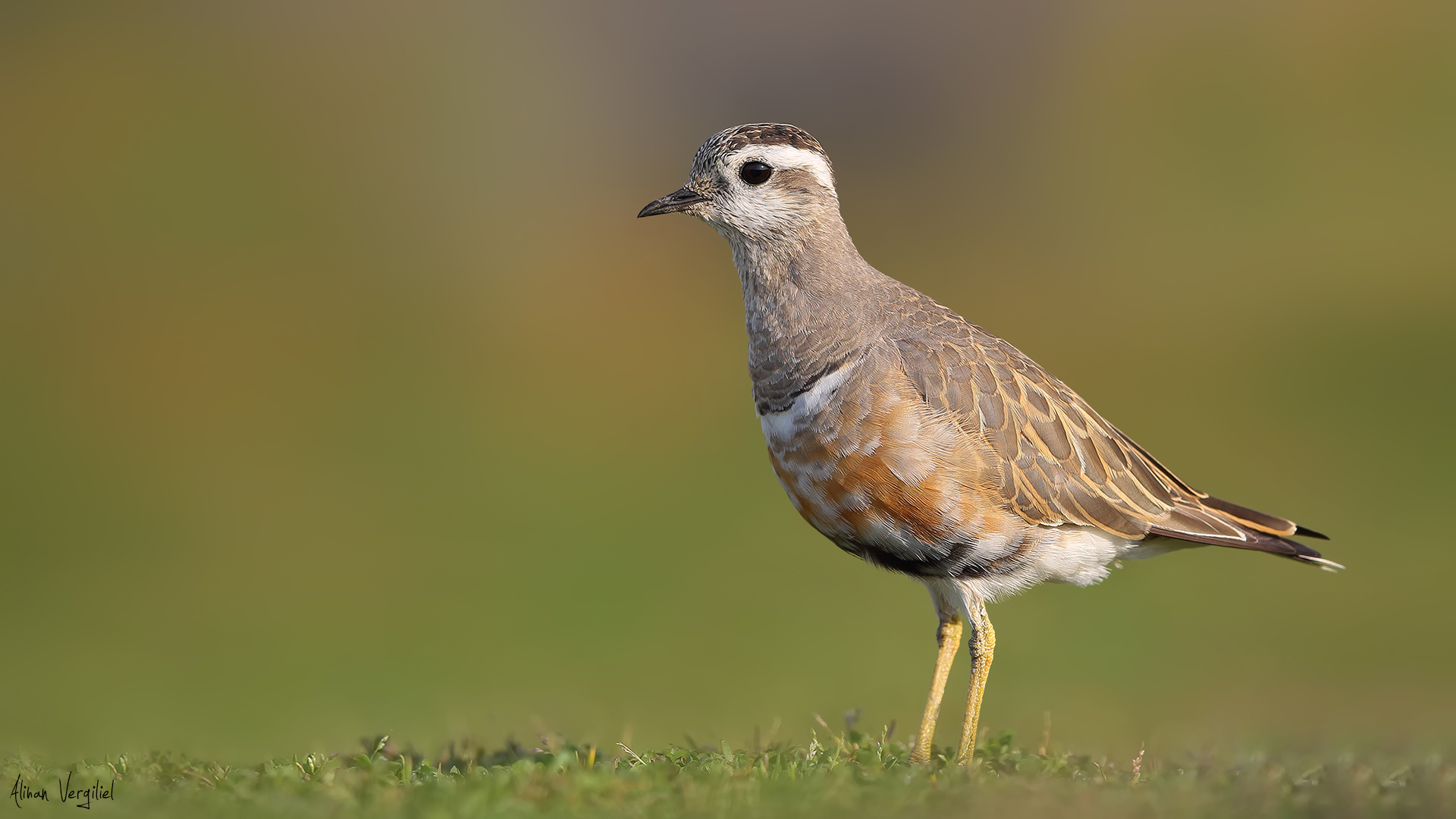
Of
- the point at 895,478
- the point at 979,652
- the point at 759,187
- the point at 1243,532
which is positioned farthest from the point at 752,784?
the point at 1243,532

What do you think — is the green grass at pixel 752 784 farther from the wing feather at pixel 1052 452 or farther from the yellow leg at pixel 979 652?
the wing feather at pixel 1052 452

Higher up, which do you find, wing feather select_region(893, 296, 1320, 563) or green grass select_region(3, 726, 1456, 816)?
wing feather select_region(893, 296, 1320, 563)

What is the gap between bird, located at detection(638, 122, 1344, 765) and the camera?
7.19 m

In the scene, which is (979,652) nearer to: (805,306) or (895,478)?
(895,478)

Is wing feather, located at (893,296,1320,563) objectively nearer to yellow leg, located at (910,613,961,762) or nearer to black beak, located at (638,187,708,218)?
yellow leg, located at (910,613,961,762)

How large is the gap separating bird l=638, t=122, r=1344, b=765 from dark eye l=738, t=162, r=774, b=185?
1 centimetres

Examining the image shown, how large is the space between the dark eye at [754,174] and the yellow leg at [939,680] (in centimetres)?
294

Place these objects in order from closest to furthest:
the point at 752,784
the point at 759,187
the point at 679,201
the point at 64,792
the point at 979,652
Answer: the point at 752,784 → the point at 64,792 → the point at 979,652 → the point at 759,187 → the point at 679,201

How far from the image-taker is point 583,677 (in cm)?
1464

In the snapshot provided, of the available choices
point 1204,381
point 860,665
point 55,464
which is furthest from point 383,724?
point 1204,381

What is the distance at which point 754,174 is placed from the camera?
26.0ft

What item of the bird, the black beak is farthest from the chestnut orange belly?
the black beak

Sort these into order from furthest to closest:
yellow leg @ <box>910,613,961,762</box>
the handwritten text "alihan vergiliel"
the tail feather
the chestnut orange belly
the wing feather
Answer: the tail feather, the wing feather, yellow leg @ <box>910,613,961,762</box>, the chestnut orange belly, the handwritten text "alihan vergiliel"

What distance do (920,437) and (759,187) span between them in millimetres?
1904
